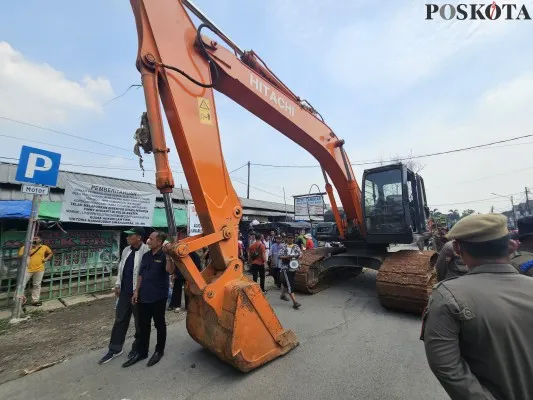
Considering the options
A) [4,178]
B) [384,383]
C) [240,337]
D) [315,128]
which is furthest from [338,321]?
[4,178]

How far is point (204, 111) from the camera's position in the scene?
3.61 metres

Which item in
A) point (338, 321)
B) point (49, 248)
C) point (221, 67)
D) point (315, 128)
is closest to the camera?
point (221, 67)

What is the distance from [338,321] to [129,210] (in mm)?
6180

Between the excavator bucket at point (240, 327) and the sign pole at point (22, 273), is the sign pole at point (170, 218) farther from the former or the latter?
the sign pole at point (22, 273)

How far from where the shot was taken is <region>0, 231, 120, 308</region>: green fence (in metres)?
6.88

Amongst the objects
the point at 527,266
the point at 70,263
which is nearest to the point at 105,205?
the point at 70,263

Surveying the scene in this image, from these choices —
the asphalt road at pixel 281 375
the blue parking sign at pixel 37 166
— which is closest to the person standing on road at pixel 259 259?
the asphalt road at pixel 281 375

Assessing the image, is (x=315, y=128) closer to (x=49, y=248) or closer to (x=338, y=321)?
(x=338, y=321)

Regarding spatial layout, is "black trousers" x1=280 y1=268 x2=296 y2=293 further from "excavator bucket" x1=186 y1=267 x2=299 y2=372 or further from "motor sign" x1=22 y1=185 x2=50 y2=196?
"motor sign" x1=22 y1=185 x2=50 y2=196

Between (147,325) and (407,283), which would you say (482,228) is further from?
(407,283)

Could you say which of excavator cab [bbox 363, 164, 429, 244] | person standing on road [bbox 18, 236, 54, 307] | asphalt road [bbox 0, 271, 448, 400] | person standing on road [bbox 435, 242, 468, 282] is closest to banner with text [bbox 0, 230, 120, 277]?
person standing on road [bbox 18, 236, 54, 307]

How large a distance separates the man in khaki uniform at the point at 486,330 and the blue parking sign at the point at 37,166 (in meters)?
6.81

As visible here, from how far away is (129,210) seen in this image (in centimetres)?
805

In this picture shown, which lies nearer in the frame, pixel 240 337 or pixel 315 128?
pixel 240 337
